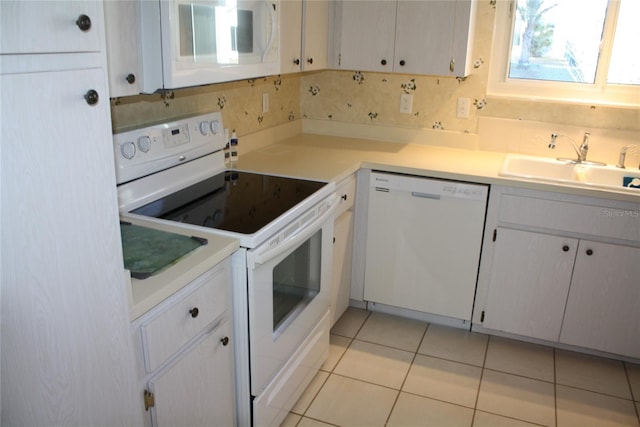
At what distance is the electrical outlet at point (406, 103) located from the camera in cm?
320

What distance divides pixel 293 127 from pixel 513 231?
4.77ft

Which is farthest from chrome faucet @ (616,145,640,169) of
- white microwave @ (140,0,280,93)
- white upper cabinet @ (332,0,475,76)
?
white microwave @ (140,0,280,93)

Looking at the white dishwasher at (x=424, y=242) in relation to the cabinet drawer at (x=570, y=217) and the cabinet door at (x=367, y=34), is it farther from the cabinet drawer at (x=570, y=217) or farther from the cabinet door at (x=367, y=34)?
the cabinet door at (x=367, y=34)

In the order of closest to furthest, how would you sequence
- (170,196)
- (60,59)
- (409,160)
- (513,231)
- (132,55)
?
(60,59) < (132,55) < (170,196) < (513,231) < (409,160)

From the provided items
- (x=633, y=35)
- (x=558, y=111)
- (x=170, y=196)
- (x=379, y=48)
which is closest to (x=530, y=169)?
(x=558, y=111)

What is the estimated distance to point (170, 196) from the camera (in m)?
2.12

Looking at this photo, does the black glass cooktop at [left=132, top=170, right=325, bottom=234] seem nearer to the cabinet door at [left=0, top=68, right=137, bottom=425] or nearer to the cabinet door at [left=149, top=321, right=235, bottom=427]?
the cabinet door at [left=149, top=321, right=235, bottom=427]

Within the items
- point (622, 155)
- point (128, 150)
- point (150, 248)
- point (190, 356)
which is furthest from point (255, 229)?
point (622, 155)

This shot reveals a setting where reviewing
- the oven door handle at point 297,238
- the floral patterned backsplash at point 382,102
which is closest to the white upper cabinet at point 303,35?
the floral patterned backsplash at point 382,102

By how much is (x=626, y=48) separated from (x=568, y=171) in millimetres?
678

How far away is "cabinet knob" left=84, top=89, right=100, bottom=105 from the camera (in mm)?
995

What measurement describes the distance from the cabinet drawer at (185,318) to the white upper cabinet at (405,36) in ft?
5.33

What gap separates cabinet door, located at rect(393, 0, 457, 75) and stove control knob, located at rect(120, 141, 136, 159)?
1.47 metres

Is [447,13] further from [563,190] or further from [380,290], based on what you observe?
[380,290]
